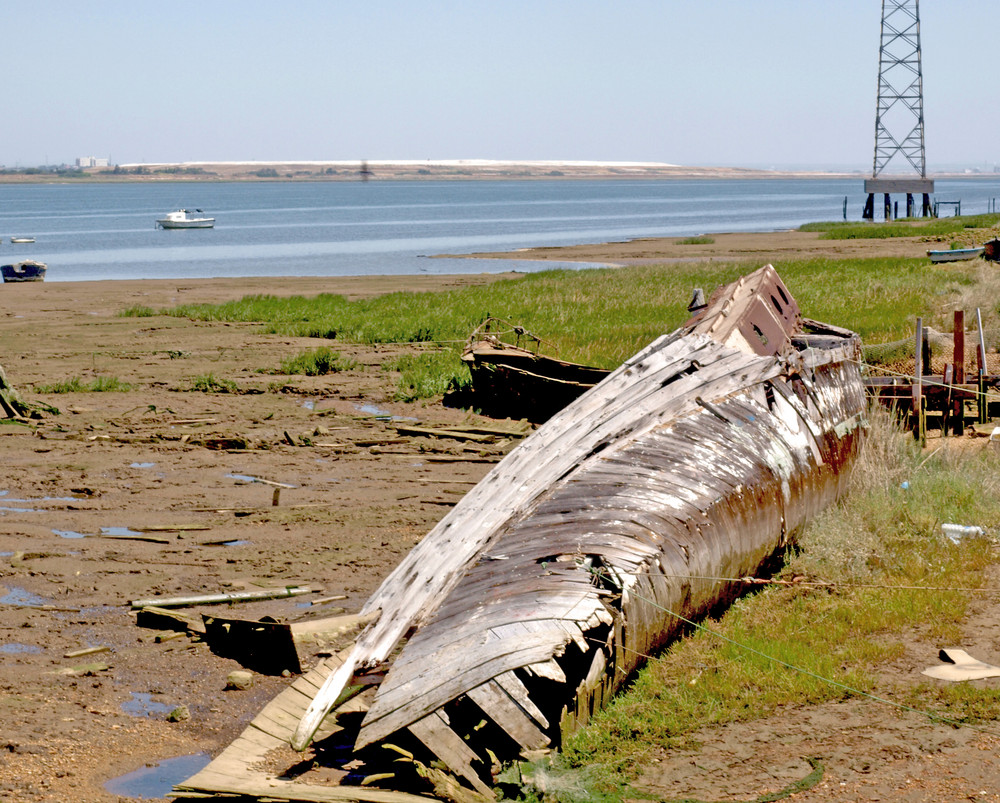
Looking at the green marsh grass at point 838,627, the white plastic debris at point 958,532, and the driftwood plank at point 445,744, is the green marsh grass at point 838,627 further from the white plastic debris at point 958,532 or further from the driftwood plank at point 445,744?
the driftwood plank at point 445,744

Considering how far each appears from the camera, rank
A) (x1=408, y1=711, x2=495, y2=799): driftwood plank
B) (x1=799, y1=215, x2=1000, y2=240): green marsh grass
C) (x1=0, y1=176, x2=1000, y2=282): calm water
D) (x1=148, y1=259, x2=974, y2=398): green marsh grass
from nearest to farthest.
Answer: (x1=408, y1=711, x2=495, y2=799): driftwood plank < (x1=148, y1=259, x2=974, y2=398): green marsh grass < (x1=0, y1=176, x2=1000, y2=282): calm water < (x1=799, y1=215, x2=1000, y2=240): green marsh grass

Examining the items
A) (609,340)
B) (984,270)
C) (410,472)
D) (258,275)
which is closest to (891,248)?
(984,270)

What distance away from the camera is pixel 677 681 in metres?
6.20

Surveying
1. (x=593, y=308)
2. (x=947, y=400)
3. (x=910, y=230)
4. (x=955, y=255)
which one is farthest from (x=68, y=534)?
(x=910, y=230)

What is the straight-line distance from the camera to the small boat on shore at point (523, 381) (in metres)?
15.0

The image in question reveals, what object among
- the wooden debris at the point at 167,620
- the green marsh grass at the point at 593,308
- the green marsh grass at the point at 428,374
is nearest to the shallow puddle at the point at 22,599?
the wooden debris at the point at 167,620

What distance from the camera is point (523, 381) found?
1534 cm

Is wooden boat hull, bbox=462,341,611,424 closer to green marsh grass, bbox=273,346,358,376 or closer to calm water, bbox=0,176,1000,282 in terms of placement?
green marsh grass, bbox=273,346,358,376

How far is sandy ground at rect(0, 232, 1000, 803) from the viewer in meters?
5.43

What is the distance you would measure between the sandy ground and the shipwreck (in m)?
0.71

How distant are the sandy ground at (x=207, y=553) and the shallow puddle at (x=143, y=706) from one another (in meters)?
0.02

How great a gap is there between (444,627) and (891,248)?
41740mm

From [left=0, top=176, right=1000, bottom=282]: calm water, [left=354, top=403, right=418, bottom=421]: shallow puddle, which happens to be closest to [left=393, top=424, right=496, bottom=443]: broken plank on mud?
[left=354, top=403, right=418, bottom=421]: shallow puddle

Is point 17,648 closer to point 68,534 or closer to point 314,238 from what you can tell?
point 68,534
